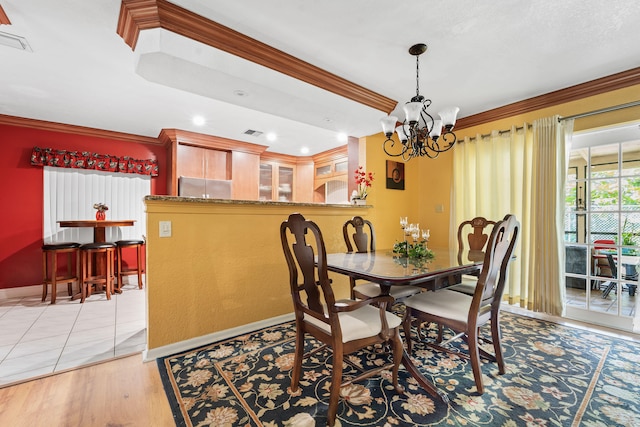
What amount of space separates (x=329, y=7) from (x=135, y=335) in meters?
3.17

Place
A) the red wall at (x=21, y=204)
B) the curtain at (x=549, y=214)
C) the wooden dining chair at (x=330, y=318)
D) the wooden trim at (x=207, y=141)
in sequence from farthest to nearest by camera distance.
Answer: the wooden trim at (x=207, y=141), the red wall at (x=21, y=204), the curtain at (x=549, y=214), the wooden dining chair at (x=330, y=318)

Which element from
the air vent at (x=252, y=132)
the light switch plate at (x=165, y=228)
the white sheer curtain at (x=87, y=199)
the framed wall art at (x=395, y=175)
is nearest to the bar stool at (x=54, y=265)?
the white sheer curtain at (x=87, y=199)

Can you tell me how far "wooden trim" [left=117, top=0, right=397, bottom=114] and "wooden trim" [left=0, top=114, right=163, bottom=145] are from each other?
304cm

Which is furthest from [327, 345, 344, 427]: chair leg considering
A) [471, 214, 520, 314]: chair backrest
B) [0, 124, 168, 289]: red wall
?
[0, 124, 168, 289]: red wall

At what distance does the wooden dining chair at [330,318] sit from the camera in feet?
4.54

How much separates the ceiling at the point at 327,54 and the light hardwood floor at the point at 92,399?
2231 mm

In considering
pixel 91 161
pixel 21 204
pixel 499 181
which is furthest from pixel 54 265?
pixel 499 181

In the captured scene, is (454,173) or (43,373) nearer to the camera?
(43,373)

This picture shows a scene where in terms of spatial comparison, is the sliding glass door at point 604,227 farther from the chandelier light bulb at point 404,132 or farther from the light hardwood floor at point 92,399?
the light hardwood floor at point 92,399

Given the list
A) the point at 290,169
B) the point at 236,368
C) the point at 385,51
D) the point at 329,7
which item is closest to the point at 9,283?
the point at 236,368

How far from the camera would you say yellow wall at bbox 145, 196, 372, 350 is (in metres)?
2.12

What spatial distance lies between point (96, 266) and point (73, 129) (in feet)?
6.86

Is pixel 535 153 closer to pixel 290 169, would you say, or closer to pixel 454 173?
pixel 454 173

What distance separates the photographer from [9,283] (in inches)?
147
